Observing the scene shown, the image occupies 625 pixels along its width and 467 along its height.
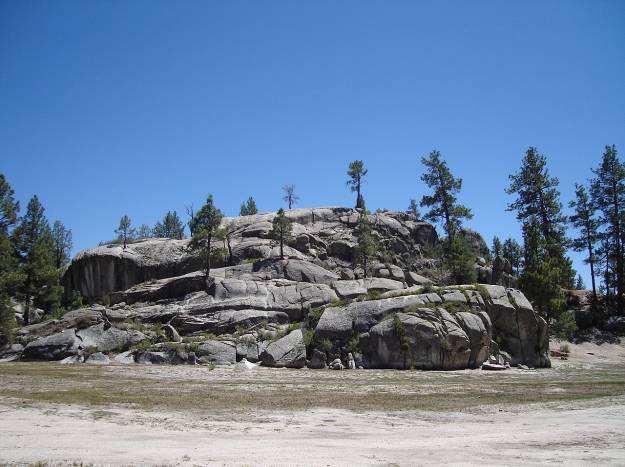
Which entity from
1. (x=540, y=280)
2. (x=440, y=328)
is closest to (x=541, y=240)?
(x=540, y=280)

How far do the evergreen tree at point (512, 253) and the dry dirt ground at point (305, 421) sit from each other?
6088 cm

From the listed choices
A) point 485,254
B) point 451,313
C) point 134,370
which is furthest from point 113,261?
point 485,254

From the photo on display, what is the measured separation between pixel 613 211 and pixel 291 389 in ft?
212

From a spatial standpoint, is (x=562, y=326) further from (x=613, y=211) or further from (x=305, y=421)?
(x=305, y=421)

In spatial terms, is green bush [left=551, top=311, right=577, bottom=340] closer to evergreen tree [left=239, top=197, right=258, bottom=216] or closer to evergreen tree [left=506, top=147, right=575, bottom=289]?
evergreen tree [left=506, top=147, right=575, bottom=289]

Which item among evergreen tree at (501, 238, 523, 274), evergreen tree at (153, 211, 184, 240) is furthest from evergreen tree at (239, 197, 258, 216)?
evergreen tree at (501, 238, 523, 274)

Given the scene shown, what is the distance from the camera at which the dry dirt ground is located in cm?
1167

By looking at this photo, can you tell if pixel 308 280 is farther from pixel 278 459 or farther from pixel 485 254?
pixel 278 459

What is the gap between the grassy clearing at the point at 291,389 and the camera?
1998 cm

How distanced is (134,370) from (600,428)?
99.4 feet

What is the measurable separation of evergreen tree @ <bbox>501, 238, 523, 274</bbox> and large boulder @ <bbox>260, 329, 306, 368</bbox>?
5874cm

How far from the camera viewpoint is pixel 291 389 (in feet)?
83.6

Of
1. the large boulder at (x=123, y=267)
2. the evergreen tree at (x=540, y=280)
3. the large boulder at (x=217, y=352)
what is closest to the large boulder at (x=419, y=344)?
the large boulder at (x=217, y=352)

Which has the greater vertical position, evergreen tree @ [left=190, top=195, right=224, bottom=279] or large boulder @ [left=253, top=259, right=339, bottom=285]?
evergreen tree @ [left=190, top=195, right=224, bottom=279]
